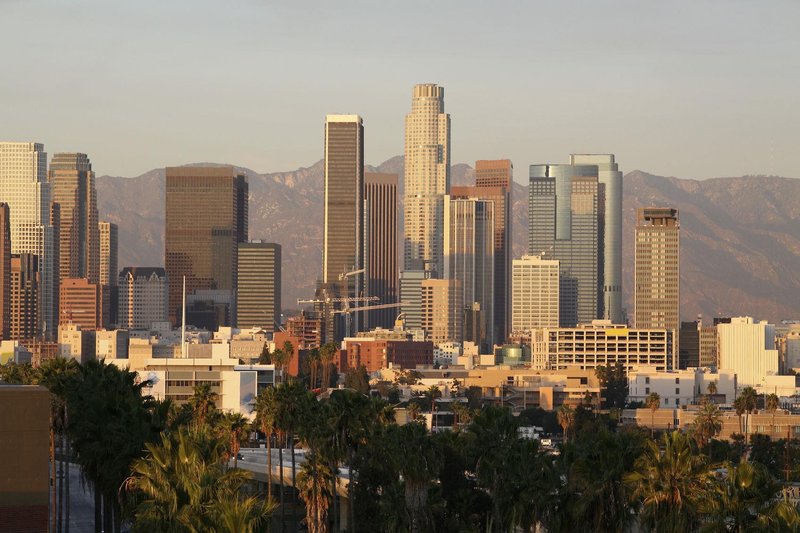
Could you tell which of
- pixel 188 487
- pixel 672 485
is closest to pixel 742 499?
pixel 672 485

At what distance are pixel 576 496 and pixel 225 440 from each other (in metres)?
16.4

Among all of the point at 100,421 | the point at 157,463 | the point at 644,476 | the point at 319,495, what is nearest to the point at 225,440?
the point at 157,463

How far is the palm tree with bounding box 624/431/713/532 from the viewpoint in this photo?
231ft

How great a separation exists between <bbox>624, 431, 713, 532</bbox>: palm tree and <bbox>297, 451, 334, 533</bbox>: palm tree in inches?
1665

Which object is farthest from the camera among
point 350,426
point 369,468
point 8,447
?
point 369,468

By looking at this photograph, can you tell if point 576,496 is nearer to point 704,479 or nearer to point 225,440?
point 704,479

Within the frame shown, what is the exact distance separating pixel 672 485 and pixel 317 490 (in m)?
44.4

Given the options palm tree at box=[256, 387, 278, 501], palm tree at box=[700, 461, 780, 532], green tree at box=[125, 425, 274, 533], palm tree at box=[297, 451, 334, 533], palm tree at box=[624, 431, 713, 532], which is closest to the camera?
green tree at box=[125, 425, 274, 533]

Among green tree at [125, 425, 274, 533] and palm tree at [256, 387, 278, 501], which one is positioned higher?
green tree at [125, 425, 274, 533]

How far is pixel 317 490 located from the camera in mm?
112188

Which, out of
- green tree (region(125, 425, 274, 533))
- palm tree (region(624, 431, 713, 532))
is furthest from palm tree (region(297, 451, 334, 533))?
palm tree (region(624, 431, 713, 532))

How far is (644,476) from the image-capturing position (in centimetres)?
7156

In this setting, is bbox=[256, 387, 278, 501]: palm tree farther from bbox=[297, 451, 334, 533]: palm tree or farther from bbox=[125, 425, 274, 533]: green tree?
bbox=[125, 425, 274, 533]: green tree

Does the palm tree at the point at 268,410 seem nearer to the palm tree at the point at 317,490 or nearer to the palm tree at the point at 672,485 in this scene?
the palm tree at the point at 317,490
